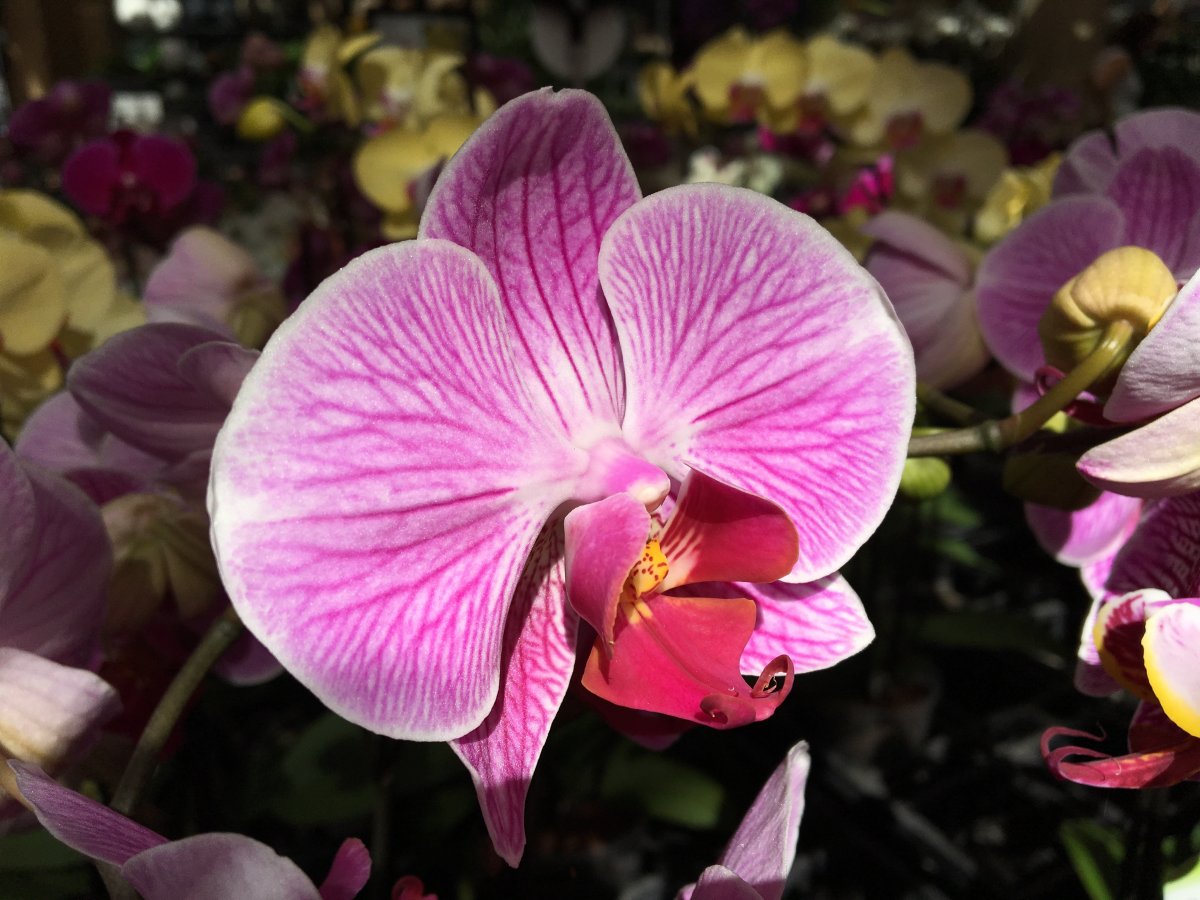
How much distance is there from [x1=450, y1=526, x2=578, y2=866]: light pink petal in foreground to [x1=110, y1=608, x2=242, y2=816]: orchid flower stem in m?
0.08

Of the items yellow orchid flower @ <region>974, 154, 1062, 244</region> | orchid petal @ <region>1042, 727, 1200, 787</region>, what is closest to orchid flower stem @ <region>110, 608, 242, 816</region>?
orchid petal @ <region>1042, 727, 1200, 787</region>

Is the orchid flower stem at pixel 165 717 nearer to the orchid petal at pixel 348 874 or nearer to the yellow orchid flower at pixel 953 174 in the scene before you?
the orchid petal at pixel 348 874

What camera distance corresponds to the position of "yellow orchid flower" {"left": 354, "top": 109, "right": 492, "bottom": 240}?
0.86 m

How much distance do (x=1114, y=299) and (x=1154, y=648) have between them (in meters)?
0.11

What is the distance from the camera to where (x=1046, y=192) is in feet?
2.15

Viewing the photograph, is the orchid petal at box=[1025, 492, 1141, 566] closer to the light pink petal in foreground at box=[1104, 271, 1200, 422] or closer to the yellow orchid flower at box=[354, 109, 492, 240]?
the light pink petal in foreground at box=[1104, 271, 1200, 422]

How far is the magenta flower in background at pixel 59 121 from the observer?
1.15 metres

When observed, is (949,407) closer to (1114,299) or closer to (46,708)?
(1114,299)

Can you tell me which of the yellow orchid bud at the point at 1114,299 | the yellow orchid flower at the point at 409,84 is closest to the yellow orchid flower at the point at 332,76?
the yellow orchid flower at the point at 409,84

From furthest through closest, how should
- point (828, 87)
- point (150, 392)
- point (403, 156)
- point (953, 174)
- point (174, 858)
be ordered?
point (828, 87) → point (953, 174) → point (403, 156) → point (150, 392) → point (174, 858)

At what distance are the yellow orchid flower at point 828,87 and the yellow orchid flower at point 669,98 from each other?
168 mm

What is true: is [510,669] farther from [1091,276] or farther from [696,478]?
[1091,276]

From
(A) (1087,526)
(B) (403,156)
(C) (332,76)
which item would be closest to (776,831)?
(A) (1087,526)

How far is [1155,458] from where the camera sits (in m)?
0.26
